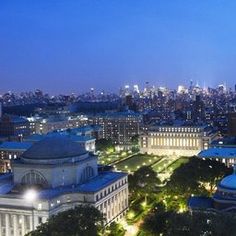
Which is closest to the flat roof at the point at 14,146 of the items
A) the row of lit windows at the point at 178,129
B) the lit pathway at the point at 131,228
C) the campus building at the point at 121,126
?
the row of lit windows at the point at 178,129

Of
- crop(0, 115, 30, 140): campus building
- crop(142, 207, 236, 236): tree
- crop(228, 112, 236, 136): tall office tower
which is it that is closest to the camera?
crop(142, 207, 236, 236): tree

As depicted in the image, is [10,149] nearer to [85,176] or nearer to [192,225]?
[85,176]

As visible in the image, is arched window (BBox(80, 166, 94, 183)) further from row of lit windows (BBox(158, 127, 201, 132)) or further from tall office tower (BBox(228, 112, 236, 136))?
tall office tower (BBox(228, 112, 236, 136))

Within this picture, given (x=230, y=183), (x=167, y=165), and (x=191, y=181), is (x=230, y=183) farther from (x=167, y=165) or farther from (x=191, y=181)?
(x=167, y=165)

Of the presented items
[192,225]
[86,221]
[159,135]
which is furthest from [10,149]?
[192,225]

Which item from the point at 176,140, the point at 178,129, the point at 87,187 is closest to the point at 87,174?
the point at 87,187

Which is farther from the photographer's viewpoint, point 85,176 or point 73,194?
point 85,176

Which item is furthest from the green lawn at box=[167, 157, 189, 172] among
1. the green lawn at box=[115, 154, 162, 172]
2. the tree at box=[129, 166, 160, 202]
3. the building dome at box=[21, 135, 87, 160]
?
the building dome at box=[21, 135, 87, 160]

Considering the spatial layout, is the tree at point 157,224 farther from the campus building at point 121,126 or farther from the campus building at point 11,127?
the campus building at point 11,127
